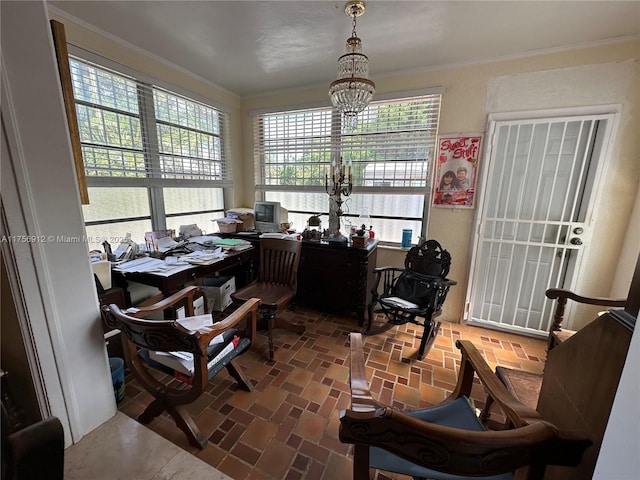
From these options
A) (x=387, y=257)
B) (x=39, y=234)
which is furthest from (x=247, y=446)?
(x=387, y=257)

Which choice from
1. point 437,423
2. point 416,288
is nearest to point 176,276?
point 437,423

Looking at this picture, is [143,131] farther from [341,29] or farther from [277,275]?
[341,29]

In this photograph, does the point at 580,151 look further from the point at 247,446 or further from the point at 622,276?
the point at 247,446

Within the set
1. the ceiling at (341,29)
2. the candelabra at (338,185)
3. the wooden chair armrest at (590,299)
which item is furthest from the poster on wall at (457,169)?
the wooden chair armrest at (590,299)

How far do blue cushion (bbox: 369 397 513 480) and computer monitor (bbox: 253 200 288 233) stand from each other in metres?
2.32

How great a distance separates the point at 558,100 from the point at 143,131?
3598mm

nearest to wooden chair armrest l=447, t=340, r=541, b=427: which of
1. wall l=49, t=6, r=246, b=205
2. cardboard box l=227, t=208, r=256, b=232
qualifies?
cardboard box l=227, t=208, r=256, b=232

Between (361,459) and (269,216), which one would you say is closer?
(361,459)

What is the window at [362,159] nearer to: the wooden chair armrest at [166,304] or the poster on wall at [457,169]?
the poster on wall at [457,169]

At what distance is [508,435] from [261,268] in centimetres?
214

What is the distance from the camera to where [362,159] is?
2842 mm

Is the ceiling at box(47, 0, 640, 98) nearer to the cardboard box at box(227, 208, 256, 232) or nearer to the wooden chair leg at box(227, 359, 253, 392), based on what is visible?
the cardboard box at box(227, 208, 256, 232)

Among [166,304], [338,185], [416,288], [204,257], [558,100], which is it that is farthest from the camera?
[338,185]

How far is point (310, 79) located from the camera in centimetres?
270
